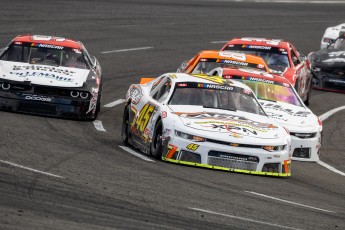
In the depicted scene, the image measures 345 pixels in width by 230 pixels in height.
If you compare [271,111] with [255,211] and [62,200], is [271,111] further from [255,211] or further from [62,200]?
[62,200]

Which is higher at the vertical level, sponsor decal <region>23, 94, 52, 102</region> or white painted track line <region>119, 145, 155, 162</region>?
white painted track line <region>119, 145, 155, 162</region>

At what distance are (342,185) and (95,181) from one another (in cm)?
422

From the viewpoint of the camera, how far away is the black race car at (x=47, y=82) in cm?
1855

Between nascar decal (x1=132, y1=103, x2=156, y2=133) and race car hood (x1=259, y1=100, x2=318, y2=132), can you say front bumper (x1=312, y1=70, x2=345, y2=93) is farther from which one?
nascar decal (x1=132, y1=103, x2=156, y2=133)

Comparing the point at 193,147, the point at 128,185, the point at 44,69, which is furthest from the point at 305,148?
the point at 128,185

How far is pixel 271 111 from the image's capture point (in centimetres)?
1786

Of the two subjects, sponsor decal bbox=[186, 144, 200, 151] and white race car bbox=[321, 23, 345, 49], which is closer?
sponsor decal bbox=[186, 144, 200, 151]

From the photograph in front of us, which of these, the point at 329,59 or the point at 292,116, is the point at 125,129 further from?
the point at 329,59

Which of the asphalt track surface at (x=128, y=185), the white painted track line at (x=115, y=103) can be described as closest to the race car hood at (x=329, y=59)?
the asphalt track surface at (x=128, y=185)

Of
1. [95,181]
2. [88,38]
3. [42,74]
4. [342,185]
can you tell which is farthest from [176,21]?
[95,181]

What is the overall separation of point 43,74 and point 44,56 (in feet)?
3.44

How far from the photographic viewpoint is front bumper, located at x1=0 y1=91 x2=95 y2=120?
18500 millimetres

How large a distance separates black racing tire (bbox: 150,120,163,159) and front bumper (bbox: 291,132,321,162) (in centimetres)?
263

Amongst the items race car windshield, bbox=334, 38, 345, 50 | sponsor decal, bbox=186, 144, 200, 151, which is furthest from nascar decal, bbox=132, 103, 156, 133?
race car windshield, bbox=334, 38, 345, 50
